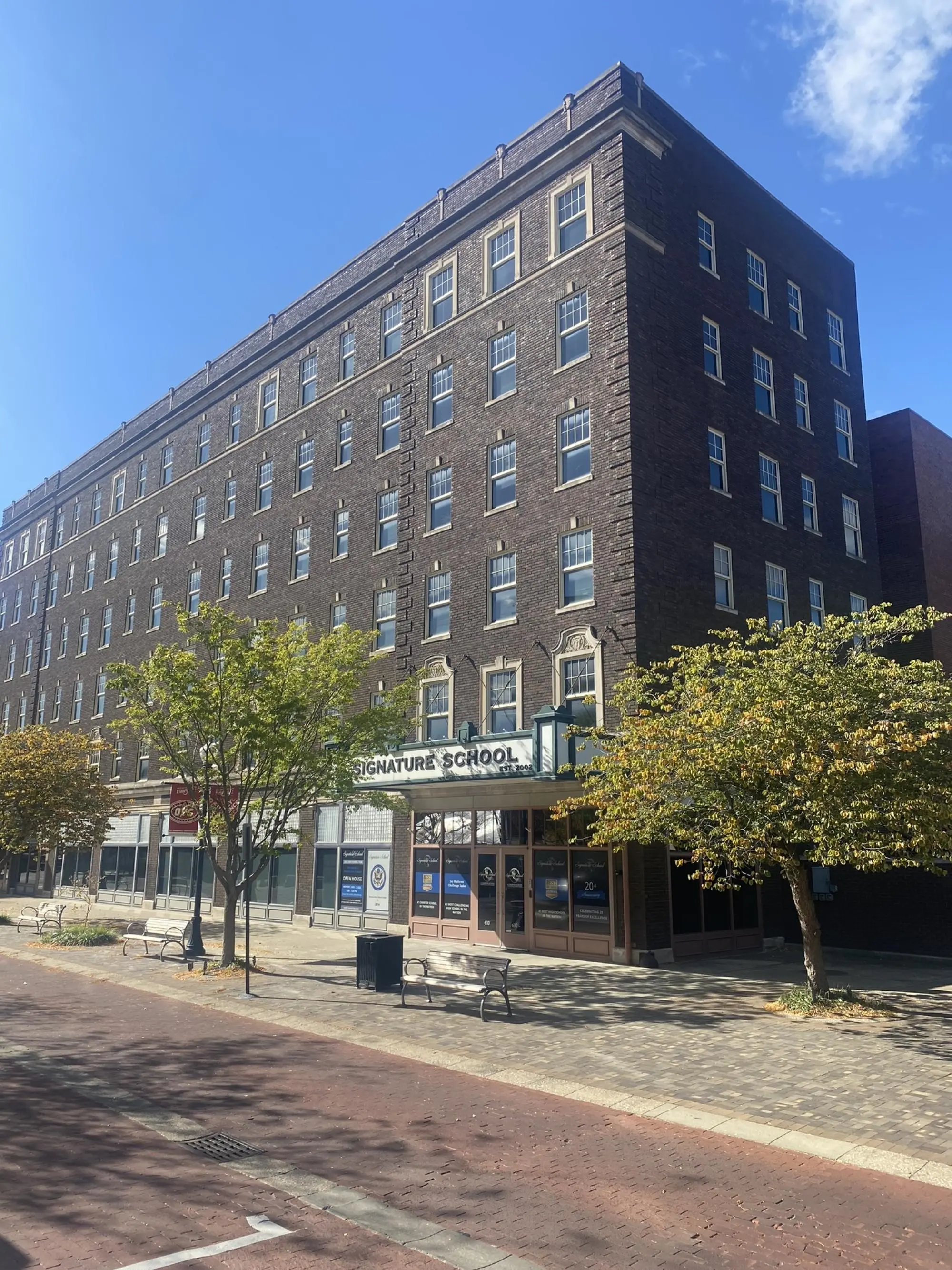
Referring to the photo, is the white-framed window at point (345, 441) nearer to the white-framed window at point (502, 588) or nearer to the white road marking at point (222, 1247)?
the white-framed window at point (502, 588)

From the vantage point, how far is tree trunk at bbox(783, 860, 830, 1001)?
47.3ft

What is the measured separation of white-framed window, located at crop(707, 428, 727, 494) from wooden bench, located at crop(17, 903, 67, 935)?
20701 mm

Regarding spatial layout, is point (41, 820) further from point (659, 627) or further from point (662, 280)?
point (662, 280)

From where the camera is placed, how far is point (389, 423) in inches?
1163

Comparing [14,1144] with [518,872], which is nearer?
[14,1144]

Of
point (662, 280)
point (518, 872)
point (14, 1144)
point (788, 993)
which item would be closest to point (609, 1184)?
point (14, 1144)

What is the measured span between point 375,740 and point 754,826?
9063mm

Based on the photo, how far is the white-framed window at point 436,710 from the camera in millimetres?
24797

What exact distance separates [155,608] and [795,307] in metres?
28.3

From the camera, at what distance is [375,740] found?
20344 millimetres

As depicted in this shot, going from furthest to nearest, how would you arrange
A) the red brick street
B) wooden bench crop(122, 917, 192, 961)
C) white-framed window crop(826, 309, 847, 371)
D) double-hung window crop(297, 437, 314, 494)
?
double-hung window crop(297, 437, 314, 494)
white-framed window crop(826, 309, 847, 371)
wooden bench crop(122, 917, 192, 961)
the red brick street

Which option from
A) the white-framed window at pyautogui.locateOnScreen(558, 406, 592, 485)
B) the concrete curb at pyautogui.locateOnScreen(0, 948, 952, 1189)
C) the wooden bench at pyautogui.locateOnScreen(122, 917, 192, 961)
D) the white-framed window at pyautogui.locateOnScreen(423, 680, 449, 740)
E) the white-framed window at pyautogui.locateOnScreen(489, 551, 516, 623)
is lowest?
the concrete curb at pyautogui.locateOnScreen(0, 948, 952, 1189)

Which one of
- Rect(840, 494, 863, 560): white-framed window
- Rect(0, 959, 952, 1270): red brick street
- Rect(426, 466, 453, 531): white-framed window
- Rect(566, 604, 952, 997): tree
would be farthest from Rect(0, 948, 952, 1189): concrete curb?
Rect(840, 494, 863, 560): white-framed window
